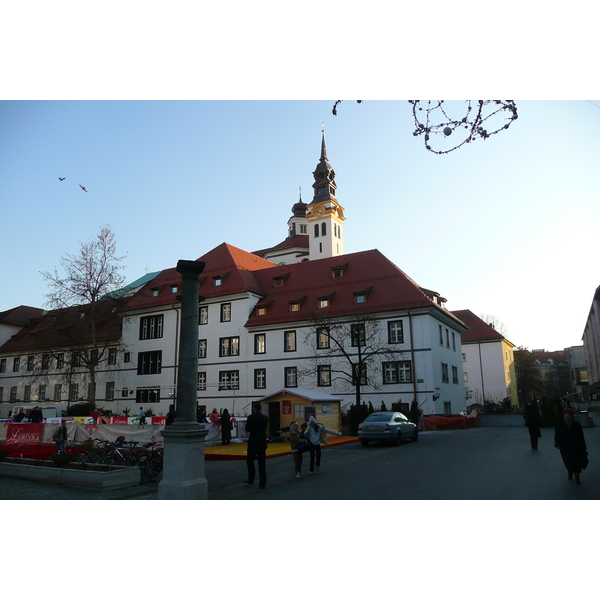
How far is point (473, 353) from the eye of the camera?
60844 millimetres

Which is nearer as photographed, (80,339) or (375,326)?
(375,326)

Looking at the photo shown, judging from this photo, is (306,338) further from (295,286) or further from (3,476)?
(3,476)

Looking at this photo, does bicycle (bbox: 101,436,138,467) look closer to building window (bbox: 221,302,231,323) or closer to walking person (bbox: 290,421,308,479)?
walking person (bbox: 290,421,308,479)

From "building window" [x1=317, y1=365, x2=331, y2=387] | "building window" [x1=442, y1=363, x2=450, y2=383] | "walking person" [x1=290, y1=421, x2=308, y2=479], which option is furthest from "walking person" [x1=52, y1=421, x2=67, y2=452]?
"building window" [x1=442, y1=363, x2=450, y2=383]

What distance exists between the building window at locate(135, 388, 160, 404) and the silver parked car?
2756cm

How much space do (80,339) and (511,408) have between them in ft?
143

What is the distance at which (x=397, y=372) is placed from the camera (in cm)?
3741

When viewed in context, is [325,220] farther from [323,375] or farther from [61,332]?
[61,332]

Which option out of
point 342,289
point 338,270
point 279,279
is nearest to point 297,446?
point 342,289

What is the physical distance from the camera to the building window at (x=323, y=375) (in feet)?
129

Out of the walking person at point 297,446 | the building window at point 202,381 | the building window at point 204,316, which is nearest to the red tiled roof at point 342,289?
the building window at point 204,316

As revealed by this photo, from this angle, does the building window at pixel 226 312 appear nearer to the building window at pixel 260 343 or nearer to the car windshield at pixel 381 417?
the building window at pixel 260 343

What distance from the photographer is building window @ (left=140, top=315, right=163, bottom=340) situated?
4800 cm
